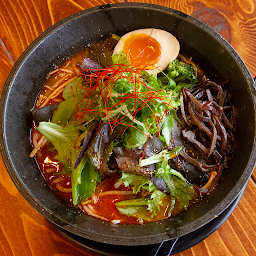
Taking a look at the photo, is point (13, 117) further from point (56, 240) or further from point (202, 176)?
point (202, 176)

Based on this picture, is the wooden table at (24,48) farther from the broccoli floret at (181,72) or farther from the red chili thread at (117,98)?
the red chili thread at (117,98)

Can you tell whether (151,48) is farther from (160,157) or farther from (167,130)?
(160,157)

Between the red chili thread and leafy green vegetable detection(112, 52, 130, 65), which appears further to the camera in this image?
leafy green vegetable detection(112, 52, 130, 65)

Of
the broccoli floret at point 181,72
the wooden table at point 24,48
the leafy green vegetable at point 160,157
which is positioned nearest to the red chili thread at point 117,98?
the leafy green vegetable at point 160,157

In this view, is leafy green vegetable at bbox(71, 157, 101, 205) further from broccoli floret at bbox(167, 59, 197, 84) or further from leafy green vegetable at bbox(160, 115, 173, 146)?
broccoli floret at bbox(167, 59, 197, 84)

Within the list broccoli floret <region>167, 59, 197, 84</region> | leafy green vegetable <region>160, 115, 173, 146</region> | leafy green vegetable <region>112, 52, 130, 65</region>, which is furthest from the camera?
broccoli floret <region>167, 59, 197, 84</region>

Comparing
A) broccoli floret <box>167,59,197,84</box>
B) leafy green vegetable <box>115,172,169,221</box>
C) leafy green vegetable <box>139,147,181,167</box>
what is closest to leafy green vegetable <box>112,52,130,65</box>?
broccoli floret <box>167,59,197,84</box>

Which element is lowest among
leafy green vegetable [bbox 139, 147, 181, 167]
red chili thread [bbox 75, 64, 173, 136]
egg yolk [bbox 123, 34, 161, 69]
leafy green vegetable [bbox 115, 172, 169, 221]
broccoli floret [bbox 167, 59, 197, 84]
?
leafy green vegetable [bbox 115, 172, 169, 221]
